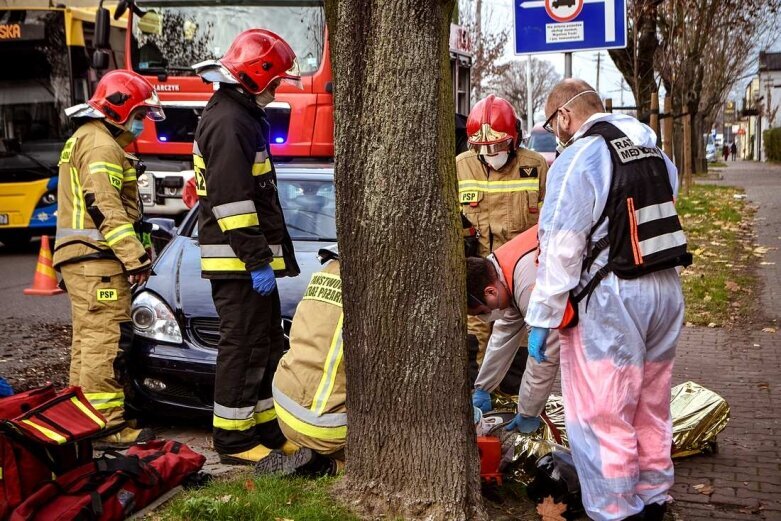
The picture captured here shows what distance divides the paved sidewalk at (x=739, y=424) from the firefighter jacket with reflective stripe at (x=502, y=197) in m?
1.61

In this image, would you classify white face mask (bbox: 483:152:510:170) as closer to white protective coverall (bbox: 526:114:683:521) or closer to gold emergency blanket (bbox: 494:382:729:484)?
gold emergency blanket (bbox: 494:382:729:484)

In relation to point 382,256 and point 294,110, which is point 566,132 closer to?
point 382,256

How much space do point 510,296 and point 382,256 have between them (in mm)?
791

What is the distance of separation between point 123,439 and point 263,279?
140 centimetres

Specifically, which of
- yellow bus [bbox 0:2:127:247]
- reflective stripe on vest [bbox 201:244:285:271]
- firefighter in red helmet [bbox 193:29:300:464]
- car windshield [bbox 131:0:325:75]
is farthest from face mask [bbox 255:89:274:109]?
yellow bus [bbox 0:2:127:247]

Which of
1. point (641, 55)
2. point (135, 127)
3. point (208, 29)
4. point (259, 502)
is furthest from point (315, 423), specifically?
point (641, 55)

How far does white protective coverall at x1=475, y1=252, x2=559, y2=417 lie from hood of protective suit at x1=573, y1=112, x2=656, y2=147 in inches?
24.2

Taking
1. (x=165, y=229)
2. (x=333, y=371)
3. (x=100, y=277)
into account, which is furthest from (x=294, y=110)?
(x=333, y=371)

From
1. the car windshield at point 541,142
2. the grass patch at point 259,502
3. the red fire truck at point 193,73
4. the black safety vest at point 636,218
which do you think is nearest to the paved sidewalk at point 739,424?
the black safety vest at point 636,218

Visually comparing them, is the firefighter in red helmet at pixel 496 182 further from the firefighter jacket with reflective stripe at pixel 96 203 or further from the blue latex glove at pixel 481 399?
the firefighter jacket with reflective stripe at pixel 96 203

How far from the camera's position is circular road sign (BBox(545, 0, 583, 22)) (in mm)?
7344

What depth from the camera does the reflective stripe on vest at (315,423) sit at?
448cm

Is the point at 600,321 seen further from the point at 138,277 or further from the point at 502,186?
the point at 138,277

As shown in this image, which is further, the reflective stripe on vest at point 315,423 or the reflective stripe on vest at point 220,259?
the reflective stripe on vest at point 220,259
